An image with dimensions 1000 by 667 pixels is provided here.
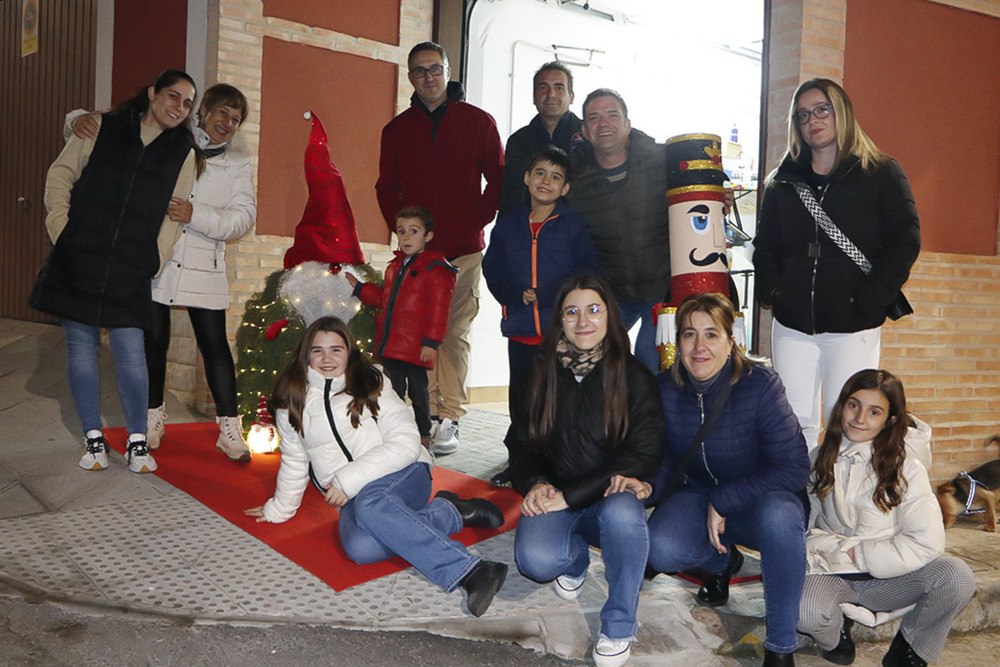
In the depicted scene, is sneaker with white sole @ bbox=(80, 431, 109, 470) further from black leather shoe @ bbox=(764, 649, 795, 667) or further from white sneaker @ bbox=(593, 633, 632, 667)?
black leather shoe @ bbox=(764, 649, 795, 667)

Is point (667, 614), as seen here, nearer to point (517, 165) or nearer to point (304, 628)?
point (304, 628)

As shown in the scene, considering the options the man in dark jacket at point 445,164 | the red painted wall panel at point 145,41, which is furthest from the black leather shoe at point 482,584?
the red painted wall panel at point 145,41

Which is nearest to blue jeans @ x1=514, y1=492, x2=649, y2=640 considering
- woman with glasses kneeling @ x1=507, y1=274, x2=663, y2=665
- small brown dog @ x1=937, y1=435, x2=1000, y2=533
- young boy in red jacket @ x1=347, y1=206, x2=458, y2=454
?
woman with glasses kneeling @ x1=507, y1=274, x2=663, y2=665

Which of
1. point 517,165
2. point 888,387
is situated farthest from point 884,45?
point 888,387

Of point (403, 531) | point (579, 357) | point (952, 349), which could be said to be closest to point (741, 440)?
point (579, 357)

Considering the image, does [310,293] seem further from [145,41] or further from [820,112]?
[145,41]

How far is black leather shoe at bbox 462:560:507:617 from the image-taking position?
8.93ft

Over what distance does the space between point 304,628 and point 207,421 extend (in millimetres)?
3211

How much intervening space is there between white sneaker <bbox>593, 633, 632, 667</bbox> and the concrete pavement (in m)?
0.13

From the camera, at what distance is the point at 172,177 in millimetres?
3949

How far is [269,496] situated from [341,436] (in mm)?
845

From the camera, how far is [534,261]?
3.75 metres

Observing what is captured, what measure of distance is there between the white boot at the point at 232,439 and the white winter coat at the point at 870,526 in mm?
2778

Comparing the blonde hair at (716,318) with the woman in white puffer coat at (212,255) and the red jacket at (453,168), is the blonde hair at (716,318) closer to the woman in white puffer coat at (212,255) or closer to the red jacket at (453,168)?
the red jacket at (453,168)
